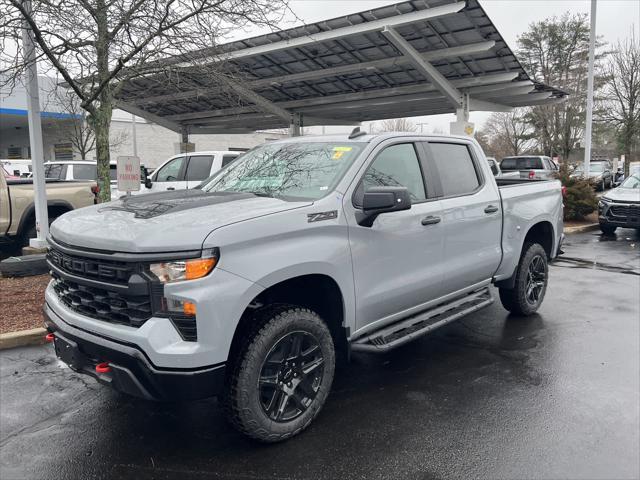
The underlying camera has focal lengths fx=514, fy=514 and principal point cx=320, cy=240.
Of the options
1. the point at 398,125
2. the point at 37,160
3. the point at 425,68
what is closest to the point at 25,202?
the point at 37,160

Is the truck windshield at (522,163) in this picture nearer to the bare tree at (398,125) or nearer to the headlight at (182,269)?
the headlight at (182,269)

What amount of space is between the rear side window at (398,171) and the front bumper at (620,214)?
9916mm

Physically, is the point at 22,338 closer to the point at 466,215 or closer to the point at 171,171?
the point at 466,215

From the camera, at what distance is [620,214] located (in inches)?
479

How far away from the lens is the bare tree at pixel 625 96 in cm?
2616

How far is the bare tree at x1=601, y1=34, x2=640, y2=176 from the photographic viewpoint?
26.2 m

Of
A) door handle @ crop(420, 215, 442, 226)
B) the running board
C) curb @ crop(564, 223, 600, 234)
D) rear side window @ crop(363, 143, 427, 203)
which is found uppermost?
rear side window @ crop(363, 143, 427, 203)

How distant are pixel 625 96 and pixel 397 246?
94.9ft

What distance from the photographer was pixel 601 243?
11703mm

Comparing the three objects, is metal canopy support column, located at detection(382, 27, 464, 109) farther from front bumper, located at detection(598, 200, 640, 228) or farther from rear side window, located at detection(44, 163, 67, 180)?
rear side window, located at detection(44, 163, 67, 180)

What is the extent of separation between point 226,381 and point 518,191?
3937 mm

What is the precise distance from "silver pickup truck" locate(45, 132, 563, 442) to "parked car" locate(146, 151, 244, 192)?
744 centimetres

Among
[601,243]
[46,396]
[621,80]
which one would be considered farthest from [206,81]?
[621,80]

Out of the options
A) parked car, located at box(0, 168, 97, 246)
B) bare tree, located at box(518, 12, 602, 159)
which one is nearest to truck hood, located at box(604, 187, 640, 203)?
parked car, located at box(0, 168, 97, 246)
